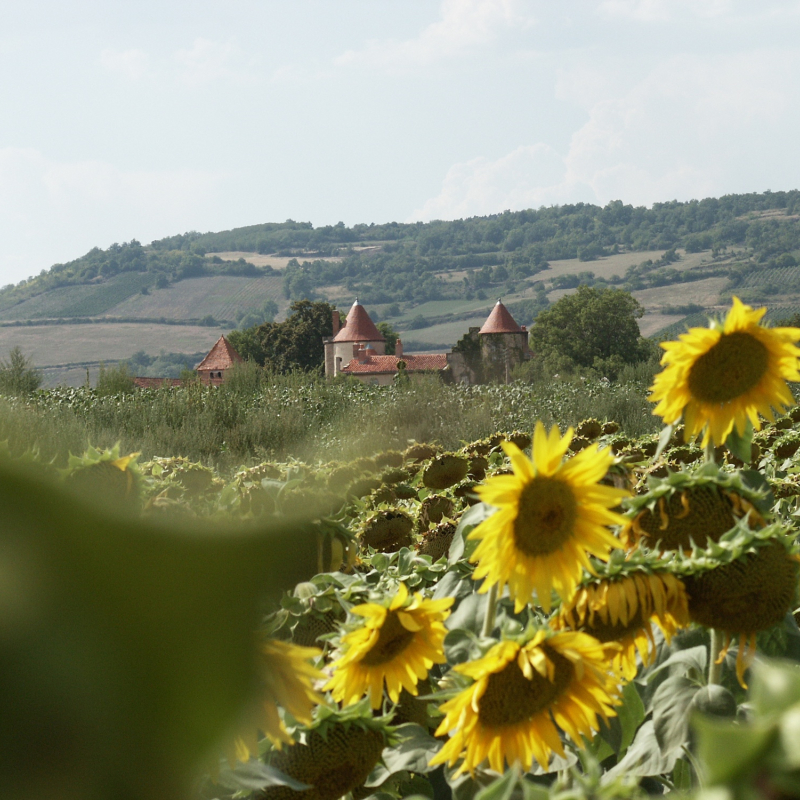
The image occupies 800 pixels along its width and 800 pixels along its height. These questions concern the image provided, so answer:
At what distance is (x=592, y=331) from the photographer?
2312 inches

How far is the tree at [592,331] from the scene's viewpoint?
57.6 m

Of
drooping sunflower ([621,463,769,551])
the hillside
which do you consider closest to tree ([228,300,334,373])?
drooping sunflower ([621,463,769,551])

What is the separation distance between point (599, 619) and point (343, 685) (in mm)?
373

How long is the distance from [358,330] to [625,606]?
6241 cm

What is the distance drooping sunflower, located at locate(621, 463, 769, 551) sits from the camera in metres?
1.29

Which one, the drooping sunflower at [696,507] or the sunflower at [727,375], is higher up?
the sunflower at [727,375]

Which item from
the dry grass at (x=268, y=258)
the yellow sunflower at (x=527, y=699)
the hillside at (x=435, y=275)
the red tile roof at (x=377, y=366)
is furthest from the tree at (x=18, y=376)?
the dry grass at (x=268, y=258)

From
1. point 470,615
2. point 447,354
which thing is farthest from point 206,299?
point 470,615

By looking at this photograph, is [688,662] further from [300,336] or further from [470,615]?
[300,336]

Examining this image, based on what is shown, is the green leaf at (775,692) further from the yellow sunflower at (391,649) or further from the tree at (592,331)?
the tree at (592,331)

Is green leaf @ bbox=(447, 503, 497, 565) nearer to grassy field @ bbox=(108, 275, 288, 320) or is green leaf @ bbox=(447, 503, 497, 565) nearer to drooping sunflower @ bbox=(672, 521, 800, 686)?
drooping sunflower @ bbox=(672, 521, 800, 686)

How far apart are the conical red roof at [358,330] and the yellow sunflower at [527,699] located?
61733mm

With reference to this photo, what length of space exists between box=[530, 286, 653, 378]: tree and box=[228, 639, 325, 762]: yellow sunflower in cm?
5578

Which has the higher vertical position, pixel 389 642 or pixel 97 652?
pixel 97 652
